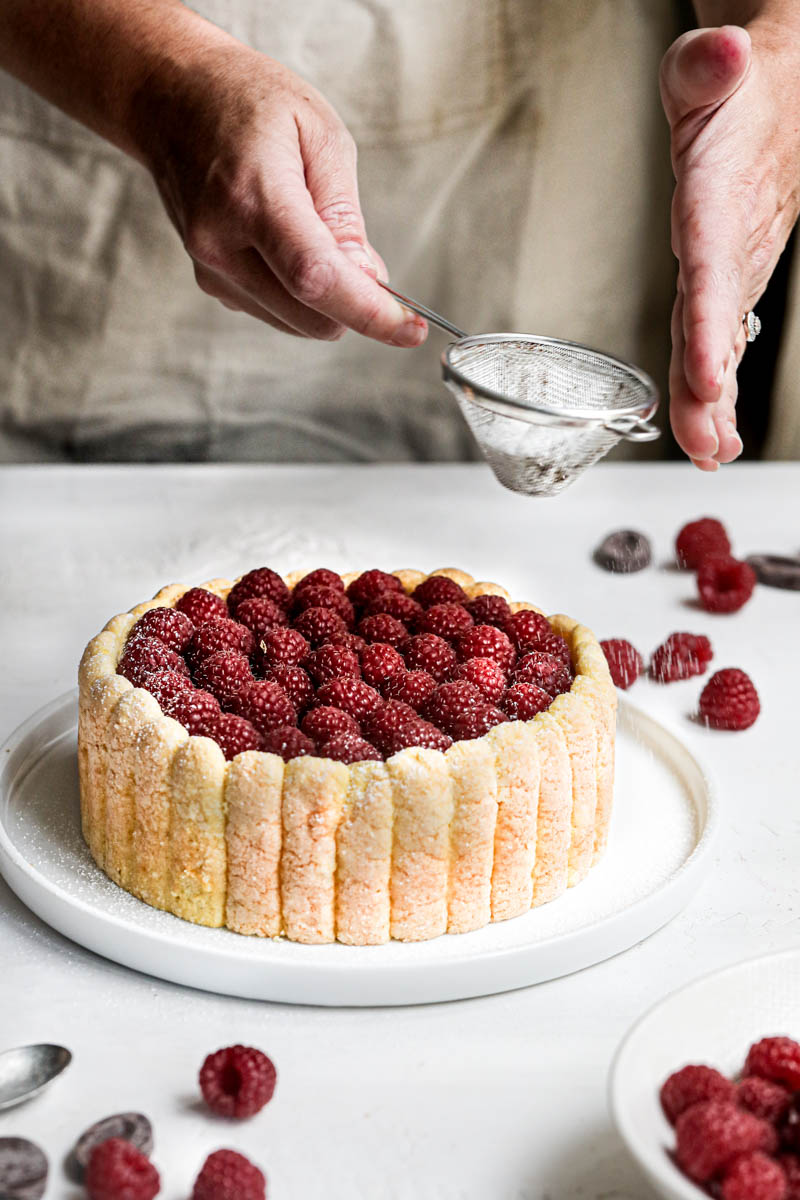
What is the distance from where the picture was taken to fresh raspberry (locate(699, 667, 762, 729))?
1.71 metres

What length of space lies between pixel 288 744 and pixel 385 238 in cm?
153

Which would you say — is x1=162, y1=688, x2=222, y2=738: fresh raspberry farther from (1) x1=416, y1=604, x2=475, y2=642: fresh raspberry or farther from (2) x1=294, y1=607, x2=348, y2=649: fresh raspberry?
(1) x1=416, y1=604, x2=475, y2=642: fresh raspberry

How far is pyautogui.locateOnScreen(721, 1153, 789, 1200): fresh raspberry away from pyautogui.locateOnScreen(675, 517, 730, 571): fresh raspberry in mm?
1396

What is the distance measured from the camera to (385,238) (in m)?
2.53

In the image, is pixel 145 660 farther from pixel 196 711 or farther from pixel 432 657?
pixel 432 657

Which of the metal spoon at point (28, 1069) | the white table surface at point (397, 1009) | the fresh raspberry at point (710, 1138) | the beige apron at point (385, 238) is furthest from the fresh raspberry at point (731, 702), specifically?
the beige apron at point (385, 238)

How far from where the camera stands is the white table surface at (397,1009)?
1.01 metres

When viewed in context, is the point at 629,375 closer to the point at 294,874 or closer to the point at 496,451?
the point at 496,451

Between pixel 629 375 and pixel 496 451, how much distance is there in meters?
0.19

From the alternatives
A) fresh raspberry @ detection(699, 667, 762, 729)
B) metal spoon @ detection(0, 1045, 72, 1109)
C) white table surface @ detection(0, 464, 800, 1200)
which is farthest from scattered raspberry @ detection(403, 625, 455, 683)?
metal spoon @ detection(0, 1045, 72, 1109)

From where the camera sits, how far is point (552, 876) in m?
1.32

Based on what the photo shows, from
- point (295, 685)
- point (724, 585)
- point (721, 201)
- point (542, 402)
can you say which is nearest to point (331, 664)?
point (295, 685)

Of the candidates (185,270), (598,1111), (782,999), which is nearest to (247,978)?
(598,1111)

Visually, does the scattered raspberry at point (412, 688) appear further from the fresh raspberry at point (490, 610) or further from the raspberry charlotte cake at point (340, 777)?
the fresh raspberry at point (490, 610)
